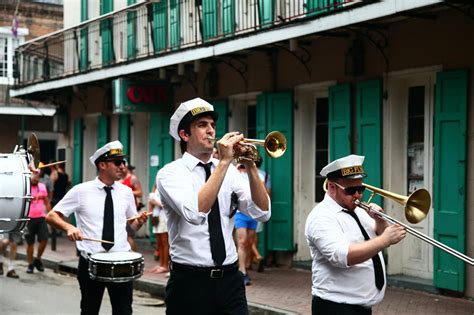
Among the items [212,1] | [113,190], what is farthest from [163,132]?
[113,190]

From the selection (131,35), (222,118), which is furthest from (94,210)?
(131,35)

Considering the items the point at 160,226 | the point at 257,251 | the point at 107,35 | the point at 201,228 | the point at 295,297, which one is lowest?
the point at 295,297

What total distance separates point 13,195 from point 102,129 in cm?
1310

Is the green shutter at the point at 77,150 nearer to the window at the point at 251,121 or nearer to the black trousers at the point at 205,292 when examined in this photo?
the window at the point at 251,121

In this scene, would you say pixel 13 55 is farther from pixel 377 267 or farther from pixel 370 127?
pixel 377 267

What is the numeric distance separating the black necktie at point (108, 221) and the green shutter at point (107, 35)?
11867 millimetres

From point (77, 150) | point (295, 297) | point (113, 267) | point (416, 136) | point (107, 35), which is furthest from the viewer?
point (77, 150)

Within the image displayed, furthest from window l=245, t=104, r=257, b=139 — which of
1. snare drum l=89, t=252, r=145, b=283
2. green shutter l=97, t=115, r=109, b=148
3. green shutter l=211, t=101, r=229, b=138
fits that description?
snare drum l=89, t=252, r=145, b=283

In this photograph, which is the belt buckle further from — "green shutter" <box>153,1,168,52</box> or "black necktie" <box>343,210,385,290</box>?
"green shutter" <box>153,1,168,52</box>

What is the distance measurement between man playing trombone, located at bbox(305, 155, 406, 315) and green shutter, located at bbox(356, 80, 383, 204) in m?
6.96

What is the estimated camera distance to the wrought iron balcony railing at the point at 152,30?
45.6 feet

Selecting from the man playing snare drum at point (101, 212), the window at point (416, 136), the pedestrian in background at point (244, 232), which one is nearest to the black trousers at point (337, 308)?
the man playing snare drum at point (101, 212)

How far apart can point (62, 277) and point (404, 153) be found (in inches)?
244

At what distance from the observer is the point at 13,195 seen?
25.6ft
